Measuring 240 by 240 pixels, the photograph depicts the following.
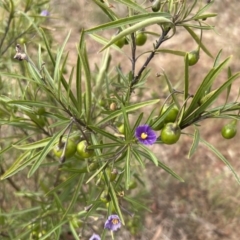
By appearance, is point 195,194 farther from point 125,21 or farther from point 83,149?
point 125,21

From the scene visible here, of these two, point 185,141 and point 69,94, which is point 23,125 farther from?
point 185,141

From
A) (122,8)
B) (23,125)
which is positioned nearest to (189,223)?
(23,125)

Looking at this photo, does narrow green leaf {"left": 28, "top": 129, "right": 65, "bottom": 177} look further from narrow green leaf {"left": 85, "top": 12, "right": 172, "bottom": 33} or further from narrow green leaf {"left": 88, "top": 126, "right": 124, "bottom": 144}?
narrow green leaf {"left": 85, "top": 12, "right": 172, "bottom": 33}

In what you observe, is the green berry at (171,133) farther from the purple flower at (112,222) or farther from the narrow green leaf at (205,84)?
the purple flower at (112,222)

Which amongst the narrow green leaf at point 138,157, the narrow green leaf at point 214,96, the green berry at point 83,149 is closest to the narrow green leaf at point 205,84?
the narrow green leaf at point 214,96

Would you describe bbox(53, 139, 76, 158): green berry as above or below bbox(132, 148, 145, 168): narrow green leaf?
below

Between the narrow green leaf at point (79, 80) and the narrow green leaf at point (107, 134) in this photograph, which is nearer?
the narrow green leaf at point (79, 80)

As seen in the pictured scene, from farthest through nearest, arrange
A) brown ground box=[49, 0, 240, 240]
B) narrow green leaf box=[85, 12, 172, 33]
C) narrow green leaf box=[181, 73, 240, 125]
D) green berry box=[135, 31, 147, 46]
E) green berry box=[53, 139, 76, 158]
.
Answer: brown ground box=[49, 0, 240, 240] < green berry box=[135, 31, 147, 46] < green berry box=[53, 139, 76, 158] < narrow green leaf box=[181, 73, 240, 125] < narrow green leaf box=[85, 12, 172, 33]

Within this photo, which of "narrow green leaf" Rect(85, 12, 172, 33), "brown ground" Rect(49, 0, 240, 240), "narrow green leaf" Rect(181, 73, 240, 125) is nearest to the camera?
"narrow green leaf" Rect(85, 12, 172, 33)

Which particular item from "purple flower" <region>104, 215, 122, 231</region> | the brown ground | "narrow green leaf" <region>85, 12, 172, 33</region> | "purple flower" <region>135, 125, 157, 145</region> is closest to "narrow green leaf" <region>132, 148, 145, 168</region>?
"purple flower" <region>135, 125, 157, 145</region>
